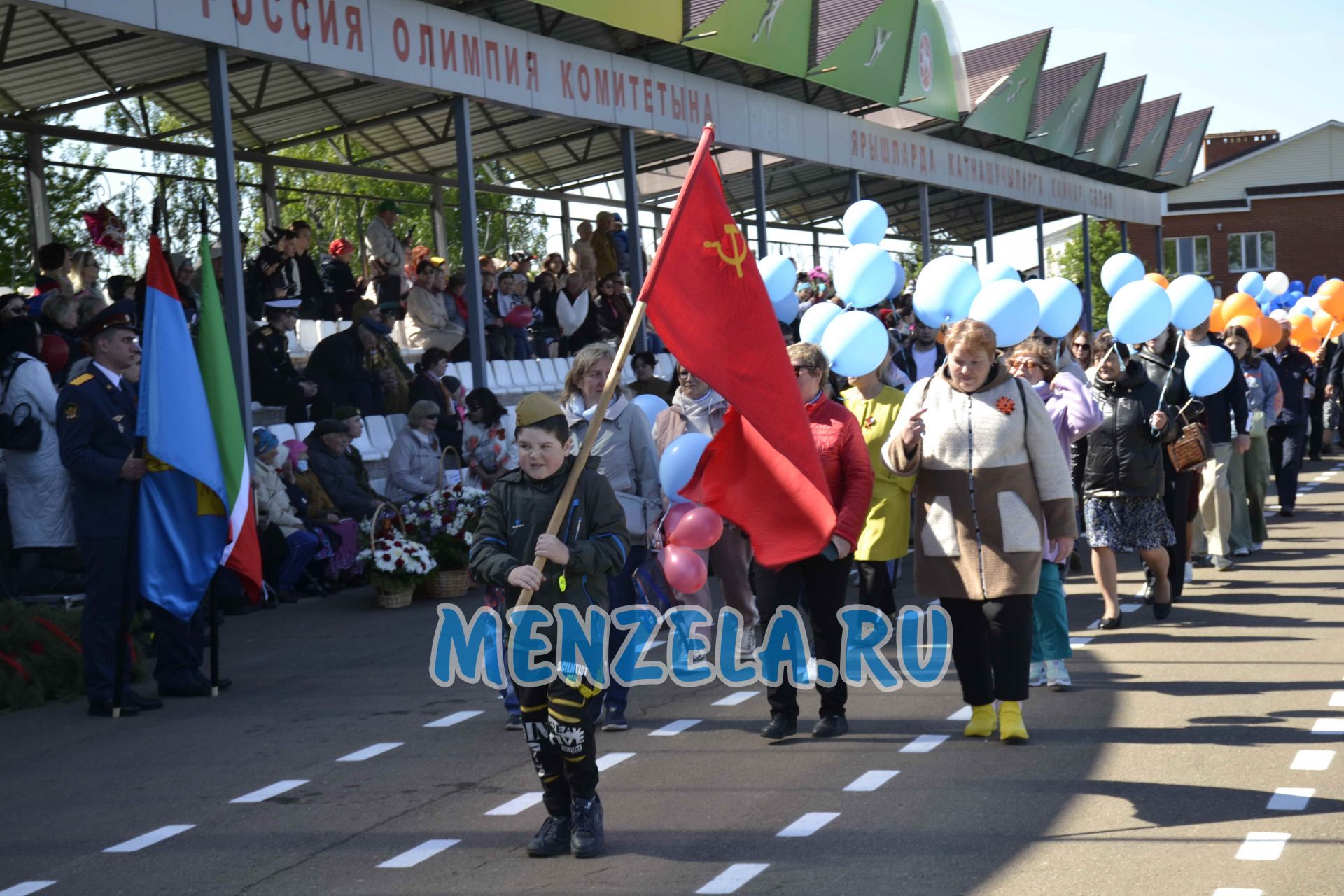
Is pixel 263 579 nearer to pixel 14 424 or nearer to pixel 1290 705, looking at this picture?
pixel 14 424

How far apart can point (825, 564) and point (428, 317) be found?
38.3ft

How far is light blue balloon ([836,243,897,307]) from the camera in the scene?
996 centimetres

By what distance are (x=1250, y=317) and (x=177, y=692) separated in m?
10.5

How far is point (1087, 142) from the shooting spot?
3675 centimetres

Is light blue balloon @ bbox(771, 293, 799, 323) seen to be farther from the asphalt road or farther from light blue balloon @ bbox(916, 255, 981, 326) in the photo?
the asphalt road

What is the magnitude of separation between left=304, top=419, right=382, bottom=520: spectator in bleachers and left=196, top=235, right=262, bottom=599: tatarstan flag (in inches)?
172

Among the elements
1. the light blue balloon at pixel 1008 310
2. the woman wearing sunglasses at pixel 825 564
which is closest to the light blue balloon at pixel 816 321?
the light blue balloon at pixel 1008 310

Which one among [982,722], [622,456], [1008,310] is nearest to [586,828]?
[982,722]

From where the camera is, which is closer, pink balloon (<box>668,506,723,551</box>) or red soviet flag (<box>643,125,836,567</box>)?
red soviet flag (<box>643,125,836,567</box>)

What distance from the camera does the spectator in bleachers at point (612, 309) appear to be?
20.1 meters

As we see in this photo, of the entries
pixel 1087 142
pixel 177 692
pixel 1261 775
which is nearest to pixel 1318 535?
pixel 1261 775

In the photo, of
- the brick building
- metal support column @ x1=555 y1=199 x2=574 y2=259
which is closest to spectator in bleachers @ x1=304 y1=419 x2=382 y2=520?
metal support column @ x1=555 y1=199 x2=574 y2=259

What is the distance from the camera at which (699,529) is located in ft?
24.7

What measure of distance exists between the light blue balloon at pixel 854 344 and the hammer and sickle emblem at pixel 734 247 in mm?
2248
